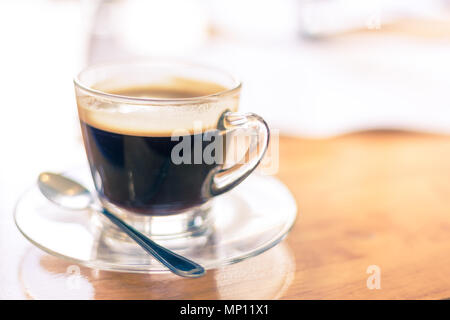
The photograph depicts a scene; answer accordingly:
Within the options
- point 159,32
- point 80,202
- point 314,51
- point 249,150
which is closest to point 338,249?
point 249,150

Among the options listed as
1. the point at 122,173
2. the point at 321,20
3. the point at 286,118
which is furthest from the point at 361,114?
the point at 122,173

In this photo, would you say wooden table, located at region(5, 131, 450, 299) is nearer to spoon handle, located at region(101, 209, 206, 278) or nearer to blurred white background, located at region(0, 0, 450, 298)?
spoon handle, located at region(101, 209, 206, 278)

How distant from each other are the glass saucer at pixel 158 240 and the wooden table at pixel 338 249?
18mm

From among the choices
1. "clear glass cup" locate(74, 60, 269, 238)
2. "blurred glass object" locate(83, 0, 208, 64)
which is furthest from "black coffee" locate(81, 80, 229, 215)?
"blurred glass object" locate(83, 0, 208, 64)

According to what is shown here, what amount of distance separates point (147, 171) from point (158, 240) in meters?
0.07

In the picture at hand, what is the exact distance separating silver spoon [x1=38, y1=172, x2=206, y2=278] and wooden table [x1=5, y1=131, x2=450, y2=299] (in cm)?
3

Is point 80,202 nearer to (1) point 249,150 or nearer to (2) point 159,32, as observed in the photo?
(1) point 249,150

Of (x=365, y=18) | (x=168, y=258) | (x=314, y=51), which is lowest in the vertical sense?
(x=168, y=258)

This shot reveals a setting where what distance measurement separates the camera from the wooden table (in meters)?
0.42

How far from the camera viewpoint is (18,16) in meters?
4.34

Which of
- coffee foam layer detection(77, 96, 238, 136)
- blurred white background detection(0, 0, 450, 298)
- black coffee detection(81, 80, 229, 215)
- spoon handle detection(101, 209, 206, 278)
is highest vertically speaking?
blurred white background detection(0, 0, 450, 298)

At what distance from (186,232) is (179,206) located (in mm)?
29

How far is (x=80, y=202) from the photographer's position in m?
0.50
